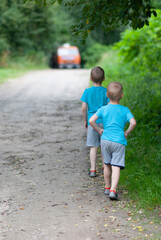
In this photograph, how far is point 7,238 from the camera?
3.87 meters

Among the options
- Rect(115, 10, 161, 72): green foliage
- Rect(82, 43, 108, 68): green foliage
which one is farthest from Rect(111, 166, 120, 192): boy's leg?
Rect(82, 43, 108, 68): green foliage

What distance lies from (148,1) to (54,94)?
8.59 meters

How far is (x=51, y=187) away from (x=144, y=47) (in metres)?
12.0

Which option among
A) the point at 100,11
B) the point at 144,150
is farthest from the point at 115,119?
the point at 100,11

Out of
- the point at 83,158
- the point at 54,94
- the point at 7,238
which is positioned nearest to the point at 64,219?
the point at 7,238

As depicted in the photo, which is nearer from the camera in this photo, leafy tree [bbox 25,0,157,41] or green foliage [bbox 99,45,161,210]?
green foliage [bbox 99,45,161,210]

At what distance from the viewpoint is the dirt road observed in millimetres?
4047

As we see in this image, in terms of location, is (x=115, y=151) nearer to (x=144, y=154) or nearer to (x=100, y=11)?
(x=144, y=154)

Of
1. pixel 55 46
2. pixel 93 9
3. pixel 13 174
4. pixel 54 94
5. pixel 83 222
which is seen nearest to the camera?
pixel 83 222

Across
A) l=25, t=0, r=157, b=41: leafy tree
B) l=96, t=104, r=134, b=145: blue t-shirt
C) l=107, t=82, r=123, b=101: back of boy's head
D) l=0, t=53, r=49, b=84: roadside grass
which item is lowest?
l=0, t=53, r=49, b=84: roadside grass

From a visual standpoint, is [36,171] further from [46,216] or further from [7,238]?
[7,238]

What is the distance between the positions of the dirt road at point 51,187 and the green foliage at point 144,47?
240 inches

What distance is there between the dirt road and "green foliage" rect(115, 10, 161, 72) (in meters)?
6.08

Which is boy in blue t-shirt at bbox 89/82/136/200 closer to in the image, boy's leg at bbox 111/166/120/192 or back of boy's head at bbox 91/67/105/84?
boy's leg at bbox 111/166/120/192
